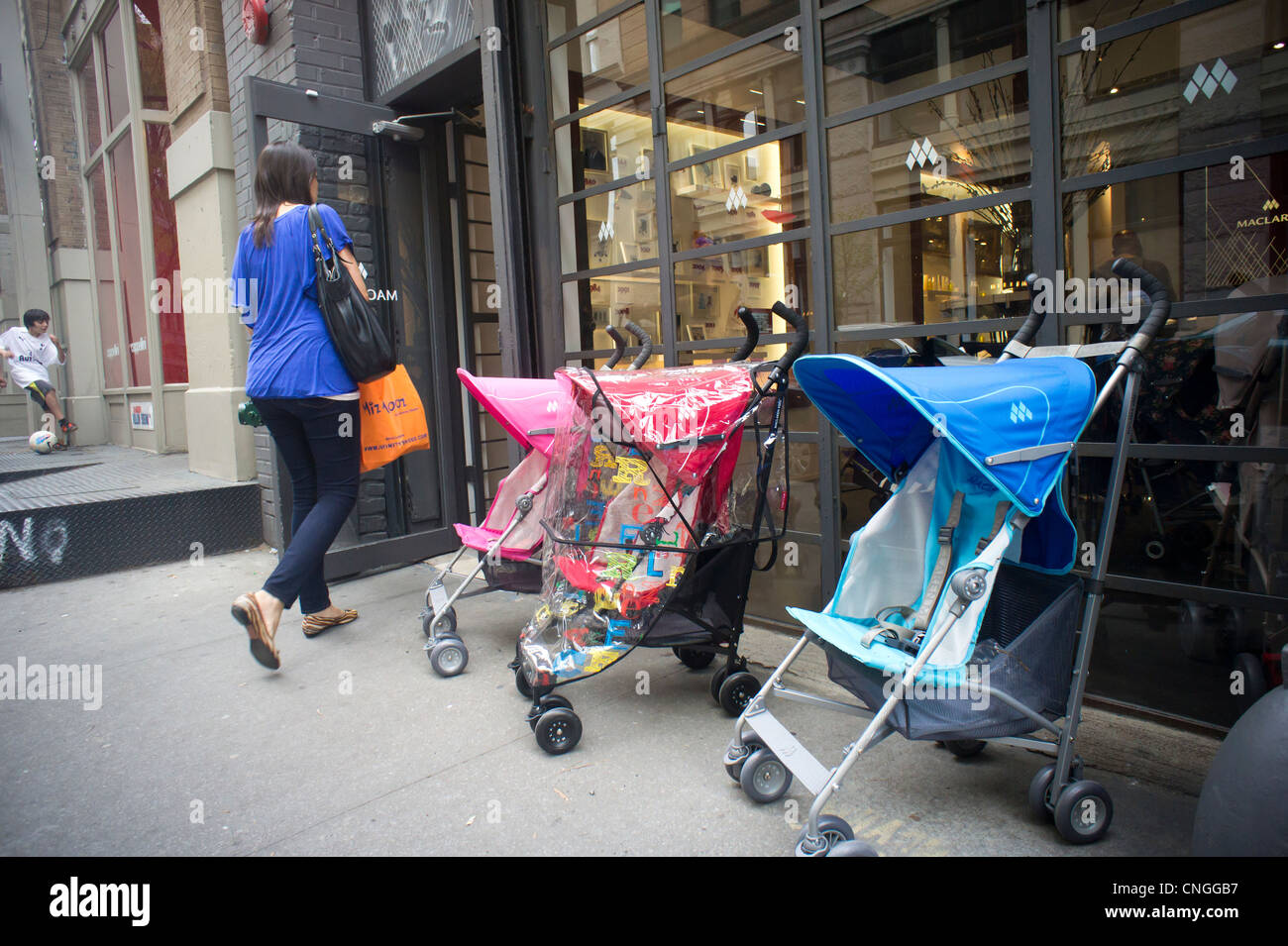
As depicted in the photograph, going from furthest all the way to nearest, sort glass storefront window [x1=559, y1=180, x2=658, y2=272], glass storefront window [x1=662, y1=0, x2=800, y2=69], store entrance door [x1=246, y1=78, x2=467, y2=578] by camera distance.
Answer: store entrance door [x1=246, y1=78, x2=467, y2=578] → glass storefront window [x1=559, y1=180, x2=658, y2=272] → glass storefront window [x1=662, y1=0, x2=800, y2=69]

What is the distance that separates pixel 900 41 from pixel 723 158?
3.31ft

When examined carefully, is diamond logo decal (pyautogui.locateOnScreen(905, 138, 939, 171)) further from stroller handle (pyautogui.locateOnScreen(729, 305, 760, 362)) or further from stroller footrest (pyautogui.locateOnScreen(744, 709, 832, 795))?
stroller footrest (pyautogui.locateOnScreen(744, 709, 832, 795))

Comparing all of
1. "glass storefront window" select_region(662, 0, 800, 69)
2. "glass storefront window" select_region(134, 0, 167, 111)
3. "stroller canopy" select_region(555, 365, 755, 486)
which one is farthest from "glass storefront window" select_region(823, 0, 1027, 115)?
"glass storefront window" select_region(134, 0, 167, 111)

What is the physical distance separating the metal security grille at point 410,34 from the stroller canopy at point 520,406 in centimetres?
288

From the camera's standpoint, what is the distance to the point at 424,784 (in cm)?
268

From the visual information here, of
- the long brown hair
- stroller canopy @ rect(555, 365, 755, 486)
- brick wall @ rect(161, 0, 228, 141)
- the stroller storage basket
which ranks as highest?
brick wall @ rect(161, 0, 228, 141)

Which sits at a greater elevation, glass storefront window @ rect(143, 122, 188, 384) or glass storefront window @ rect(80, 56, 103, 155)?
glass storefront window @ rect(80, 56, 103, 155)

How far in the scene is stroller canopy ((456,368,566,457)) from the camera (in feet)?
11.5

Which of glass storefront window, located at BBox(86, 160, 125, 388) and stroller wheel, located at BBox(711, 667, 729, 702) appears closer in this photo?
stroller wheel, located at BBox(711, 667, 729, 702)

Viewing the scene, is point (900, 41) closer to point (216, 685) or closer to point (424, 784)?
point (424, 784)

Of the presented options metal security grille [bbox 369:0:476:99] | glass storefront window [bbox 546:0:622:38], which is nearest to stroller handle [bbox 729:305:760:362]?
glass storefront window [bbox 546:0:622:38]

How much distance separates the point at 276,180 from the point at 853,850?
146 inches

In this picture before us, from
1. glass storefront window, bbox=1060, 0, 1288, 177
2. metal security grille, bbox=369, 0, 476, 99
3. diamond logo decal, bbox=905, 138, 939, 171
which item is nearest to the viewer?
glass storefront window, bbox=1060, 0, 1288, 177
